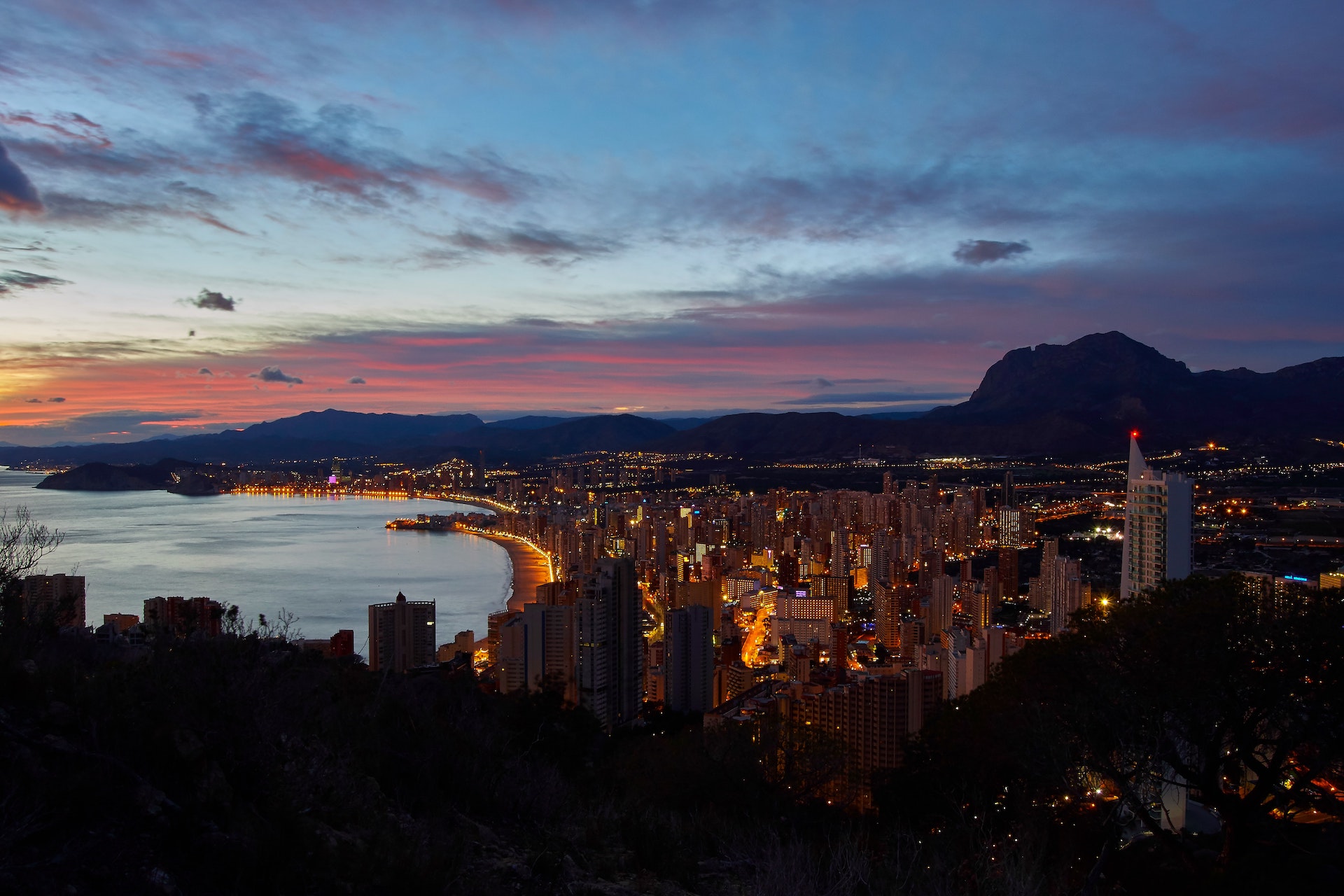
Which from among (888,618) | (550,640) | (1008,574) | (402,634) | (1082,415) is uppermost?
(1082,415)

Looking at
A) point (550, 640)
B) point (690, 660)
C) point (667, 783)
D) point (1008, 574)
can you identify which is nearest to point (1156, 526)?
point (690, 660)

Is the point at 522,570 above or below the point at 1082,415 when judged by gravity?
below

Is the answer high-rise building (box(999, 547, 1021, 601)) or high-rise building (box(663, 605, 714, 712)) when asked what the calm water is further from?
high-rise building (box(999, 547, 1021, 601))

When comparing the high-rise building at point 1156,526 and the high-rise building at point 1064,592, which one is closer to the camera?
the high-rise building at point 1156,526

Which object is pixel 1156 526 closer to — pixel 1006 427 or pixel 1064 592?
pixel 1064 592

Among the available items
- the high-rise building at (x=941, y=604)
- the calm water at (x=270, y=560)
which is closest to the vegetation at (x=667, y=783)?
the calm water at (x=270, y=560)

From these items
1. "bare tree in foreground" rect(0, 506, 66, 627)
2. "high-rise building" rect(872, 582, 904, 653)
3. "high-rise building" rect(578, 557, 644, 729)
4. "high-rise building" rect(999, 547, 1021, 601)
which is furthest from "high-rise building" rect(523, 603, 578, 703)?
"high-rise building" rect(999, 547, 1021, 601)

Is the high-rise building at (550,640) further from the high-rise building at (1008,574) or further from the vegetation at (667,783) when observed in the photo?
the high-rise building at (1008,574)

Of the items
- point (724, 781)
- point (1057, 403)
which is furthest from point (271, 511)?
point (1057, 403)

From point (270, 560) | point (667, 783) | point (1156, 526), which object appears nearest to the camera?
point (667, 783)
